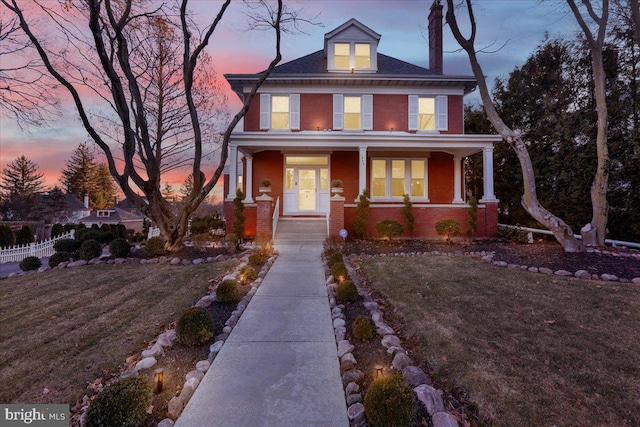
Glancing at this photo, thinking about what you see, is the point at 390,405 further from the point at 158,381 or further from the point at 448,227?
the point at 448,227

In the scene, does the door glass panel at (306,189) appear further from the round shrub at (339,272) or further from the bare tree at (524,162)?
the round shrub at (339,272)

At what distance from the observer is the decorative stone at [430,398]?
7.62 feet

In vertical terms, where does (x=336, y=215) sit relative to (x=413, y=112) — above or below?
below

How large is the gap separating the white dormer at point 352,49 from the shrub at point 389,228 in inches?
303

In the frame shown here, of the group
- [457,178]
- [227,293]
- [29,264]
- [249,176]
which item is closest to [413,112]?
[457,178]

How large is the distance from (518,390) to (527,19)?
39.4 feet

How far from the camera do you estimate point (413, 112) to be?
1386 centimetres

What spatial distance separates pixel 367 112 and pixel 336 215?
6.08 metres

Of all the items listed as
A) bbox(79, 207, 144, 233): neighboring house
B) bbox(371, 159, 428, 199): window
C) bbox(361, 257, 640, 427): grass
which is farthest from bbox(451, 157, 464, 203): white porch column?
bbox(79, 207, 144, 233): neighboring house

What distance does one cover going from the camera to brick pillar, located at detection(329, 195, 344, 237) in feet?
33.1

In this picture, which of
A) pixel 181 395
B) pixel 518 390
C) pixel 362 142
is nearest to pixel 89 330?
pixel 181 395

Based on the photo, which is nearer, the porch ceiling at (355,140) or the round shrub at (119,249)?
the round shrub at (119,249)

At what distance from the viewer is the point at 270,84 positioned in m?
13.5

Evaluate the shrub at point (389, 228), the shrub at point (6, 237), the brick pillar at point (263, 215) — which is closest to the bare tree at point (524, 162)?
the shrub at point (389, 228)
